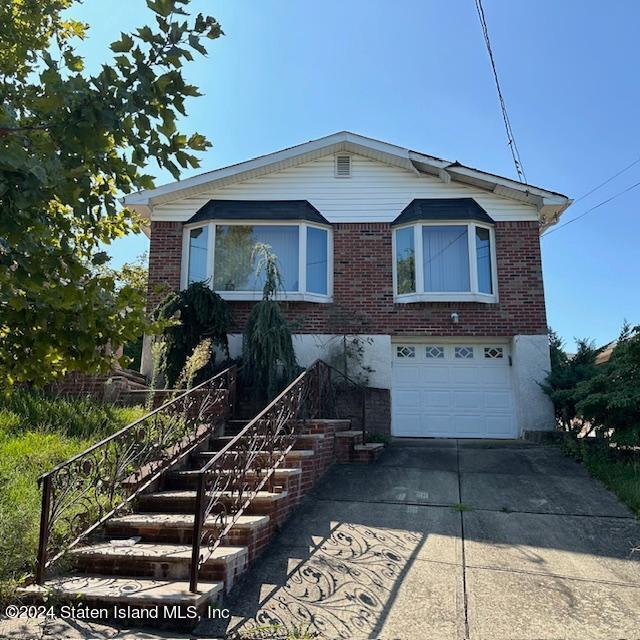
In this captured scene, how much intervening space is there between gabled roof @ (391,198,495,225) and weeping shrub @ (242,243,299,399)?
11.7 feet

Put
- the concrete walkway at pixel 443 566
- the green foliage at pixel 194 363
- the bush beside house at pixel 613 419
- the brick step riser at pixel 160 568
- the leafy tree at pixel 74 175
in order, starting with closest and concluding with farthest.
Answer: the leafy tree at pixel 74 175
the concrete walkway at pixel 443 566
the brick step riser at pixel 160 568
the bush beside house at pixel 613 419
the green foliage at pixel 194 363

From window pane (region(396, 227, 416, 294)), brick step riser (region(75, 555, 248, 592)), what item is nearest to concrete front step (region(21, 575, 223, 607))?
brick step riser (region(75, 555, 248, 592))

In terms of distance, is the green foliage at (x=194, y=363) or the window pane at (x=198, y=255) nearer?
the green foliage at (x=194, y=363)

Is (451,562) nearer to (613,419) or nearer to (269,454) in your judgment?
(269,454)

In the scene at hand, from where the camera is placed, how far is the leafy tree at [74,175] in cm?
310

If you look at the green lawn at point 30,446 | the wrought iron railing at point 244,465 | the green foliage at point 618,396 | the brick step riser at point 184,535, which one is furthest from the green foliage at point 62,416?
the green foliage at point 618,396

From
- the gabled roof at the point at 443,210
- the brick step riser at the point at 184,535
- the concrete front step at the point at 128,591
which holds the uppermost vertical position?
the gabled roof at the point at 443,210

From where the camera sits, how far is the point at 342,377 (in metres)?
10.2

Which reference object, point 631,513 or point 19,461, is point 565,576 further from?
point 19,461

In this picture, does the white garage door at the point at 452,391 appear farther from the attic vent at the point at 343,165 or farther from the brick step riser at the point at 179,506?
the brick step riser at the point at 179,506

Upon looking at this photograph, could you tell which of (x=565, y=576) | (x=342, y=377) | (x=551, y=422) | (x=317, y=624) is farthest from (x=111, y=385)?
(x=551, y=422)

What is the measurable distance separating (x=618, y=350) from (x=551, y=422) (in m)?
2.06

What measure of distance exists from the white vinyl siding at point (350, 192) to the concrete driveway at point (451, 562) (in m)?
5.64

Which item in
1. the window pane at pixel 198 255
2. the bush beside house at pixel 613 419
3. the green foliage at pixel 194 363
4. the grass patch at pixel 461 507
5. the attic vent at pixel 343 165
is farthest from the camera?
the attic vent at pixel 343 165
